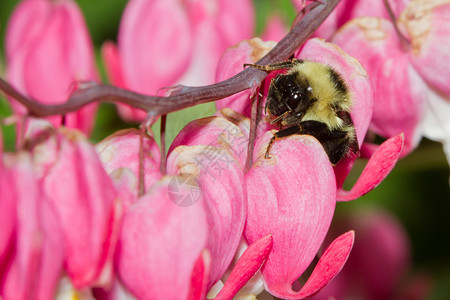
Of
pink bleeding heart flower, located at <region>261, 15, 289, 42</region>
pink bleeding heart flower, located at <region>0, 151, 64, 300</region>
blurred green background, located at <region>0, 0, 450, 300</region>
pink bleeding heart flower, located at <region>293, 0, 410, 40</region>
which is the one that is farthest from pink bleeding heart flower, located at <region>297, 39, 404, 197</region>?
blurred green background, located at <region>0, 0, 450, 300</region>

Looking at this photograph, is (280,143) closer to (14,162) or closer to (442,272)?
(14,162)

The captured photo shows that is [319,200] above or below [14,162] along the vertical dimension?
below

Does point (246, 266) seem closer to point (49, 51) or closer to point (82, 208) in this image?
point (82, 208)

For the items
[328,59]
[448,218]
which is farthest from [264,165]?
[448,218]

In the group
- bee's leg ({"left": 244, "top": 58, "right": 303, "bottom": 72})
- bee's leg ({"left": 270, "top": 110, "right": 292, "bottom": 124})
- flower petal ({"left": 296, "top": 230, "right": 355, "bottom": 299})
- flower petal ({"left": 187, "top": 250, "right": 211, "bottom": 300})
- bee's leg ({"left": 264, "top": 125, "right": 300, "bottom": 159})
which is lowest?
flower petal ({"left": 296, "top": 230, "right": 355, "bottom": 299})

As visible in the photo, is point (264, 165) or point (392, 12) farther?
point (392, 12)

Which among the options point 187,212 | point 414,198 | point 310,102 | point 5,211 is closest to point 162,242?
point 187,212

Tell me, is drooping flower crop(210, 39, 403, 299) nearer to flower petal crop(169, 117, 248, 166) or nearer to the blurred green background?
flower petal crop(169, 117, 248, 166)
